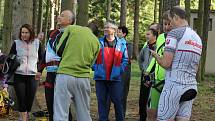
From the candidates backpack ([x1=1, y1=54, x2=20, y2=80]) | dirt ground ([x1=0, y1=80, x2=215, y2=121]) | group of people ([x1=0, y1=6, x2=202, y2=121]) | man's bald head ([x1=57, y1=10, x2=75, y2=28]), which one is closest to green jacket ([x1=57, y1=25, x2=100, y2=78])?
group of people ([x1=0, y1=6, x2=202, y2=121])

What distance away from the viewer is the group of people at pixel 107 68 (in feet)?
19.7

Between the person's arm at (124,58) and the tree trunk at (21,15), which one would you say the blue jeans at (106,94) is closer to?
the person's arm at (124,58)

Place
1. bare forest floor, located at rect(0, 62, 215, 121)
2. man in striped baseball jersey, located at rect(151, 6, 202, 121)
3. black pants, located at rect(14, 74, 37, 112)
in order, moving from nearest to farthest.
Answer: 1. man in striped baseball jersey, located at rect(151, 6, 202, 121)
2. black pants, located at rect(14, 74, 37, 112)
3. bare forest floor, located at rect(0, 62, 215, 121)

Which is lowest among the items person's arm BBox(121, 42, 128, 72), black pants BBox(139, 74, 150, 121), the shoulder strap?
black pants BBox(139, 74, 150, 121)

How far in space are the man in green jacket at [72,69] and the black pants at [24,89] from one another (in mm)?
2507

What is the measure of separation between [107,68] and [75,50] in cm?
212

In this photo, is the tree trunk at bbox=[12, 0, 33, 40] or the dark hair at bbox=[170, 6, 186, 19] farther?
the tree trunk at bbox=[12, 0, 33, 40]

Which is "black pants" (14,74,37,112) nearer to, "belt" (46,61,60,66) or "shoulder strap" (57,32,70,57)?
"belt" (46,61,60,66)

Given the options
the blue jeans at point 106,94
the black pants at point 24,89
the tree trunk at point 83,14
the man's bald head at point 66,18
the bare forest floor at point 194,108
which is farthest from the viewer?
the tree trunk at point 83,14

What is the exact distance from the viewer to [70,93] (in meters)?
7.18

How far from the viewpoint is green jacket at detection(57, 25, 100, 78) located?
7.11 metres

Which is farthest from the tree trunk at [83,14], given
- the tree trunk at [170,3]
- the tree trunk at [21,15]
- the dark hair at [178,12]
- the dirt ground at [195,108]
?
the dark hair at [178,12]

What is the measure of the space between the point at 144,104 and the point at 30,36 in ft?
8.83

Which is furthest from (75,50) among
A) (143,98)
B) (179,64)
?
(143,98)
